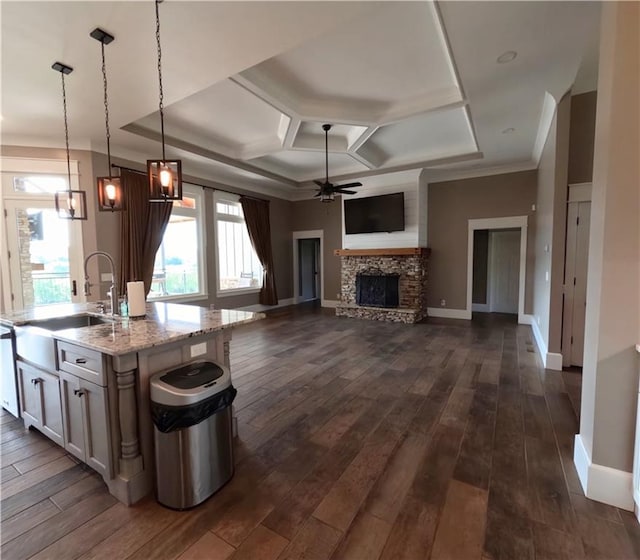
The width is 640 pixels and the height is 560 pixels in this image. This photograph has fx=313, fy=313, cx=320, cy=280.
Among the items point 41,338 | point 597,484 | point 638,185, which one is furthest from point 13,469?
point 638,185

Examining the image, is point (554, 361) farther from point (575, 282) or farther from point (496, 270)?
point (496, 270)

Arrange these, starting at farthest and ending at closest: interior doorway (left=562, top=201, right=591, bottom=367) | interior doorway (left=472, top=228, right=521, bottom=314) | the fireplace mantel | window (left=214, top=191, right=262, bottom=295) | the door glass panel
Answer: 1. interior doorway (left=472, top=228, right=521, bottom=314)
2. window (left=214, top=191, right=262, bottom=295)
3. the fireplace mantel
4. the door glass panel
5. interior doorway (left=562, top=201, right=591, bottom=367)

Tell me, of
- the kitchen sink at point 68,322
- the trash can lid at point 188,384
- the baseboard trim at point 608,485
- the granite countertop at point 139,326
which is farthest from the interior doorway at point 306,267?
the baseboard trim at point 608,485

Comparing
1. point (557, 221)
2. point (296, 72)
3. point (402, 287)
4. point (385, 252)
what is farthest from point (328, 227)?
point (557, 221)

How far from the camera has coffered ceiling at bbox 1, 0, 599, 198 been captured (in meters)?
2.29

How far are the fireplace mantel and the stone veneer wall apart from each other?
0.09m

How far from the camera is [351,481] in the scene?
6.50 feet

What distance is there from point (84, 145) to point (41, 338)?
3750 mm

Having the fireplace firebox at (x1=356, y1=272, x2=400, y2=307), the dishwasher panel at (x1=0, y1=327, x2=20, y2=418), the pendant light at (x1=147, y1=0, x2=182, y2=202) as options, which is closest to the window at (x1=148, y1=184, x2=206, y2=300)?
the dishwasher panel at (x1=0, y1=327, x2=20, y2=418)

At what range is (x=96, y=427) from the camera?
74.7 inches

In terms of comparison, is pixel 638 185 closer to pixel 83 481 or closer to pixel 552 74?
pixel 552 74

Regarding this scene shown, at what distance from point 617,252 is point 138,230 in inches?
235

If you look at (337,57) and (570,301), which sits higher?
(337,57)

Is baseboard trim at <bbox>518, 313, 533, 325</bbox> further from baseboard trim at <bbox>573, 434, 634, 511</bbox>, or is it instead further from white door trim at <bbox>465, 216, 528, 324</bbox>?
baseboard trim at <bbox>573, 434, 634, 511</bbox>
